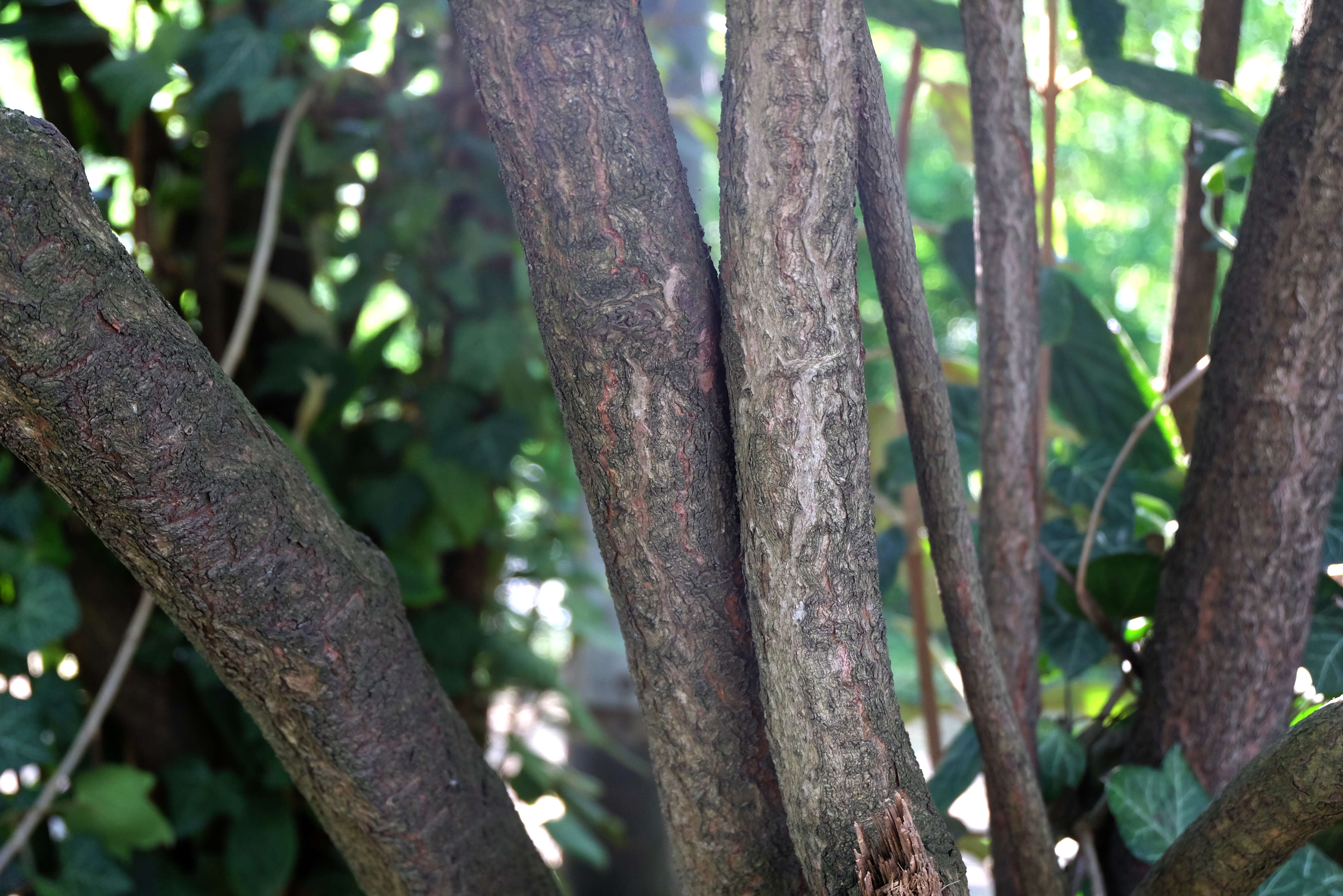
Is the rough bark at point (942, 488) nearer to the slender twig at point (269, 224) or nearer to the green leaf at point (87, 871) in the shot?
the slender twig at point (269, 224)

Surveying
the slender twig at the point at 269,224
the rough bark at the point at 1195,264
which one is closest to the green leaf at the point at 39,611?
the slender twig at the point at 269,224

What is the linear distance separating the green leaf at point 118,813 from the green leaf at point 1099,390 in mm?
905

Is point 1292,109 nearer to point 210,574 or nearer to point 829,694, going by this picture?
point 829,694

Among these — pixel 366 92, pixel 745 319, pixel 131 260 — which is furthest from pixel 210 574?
pixel 366 92

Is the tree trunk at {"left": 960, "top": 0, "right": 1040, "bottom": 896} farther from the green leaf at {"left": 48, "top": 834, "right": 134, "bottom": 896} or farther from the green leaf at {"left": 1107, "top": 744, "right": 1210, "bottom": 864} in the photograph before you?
the green leaf at {"left": 48, "top": 834, "right": 134, "bottom": 896}

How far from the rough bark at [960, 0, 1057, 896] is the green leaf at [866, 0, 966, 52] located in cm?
12

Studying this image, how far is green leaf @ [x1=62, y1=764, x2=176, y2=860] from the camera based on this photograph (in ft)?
3.01

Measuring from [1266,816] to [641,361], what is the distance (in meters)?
0.32

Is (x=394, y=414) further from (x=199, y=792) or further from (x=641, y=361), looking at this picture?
(x=641, y=361)

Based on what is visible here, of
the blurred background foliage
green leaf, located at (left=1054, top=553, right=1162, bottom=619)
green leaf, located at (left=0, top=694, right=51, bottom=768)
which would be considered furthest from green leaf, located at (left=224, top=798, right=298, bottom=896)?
green leaf, located at (left=1054, top=553, right=1162, bottom=619)

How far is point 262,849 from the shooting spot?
1080 mm

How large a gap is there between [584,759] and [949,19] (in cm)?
175

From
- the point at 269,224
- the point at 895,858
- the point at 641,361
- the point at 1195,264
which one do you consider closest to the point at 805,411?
the point at 641,361

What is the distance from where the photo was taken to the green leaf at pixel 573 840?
1361mm
